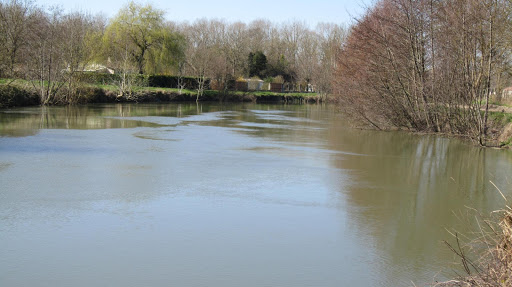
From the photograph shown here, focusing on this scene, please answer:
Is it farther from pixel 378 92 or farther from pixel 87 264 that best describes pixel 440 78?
pixel 87 264

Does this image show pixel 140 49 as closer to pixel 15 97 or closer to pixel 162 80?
pixel 162 80

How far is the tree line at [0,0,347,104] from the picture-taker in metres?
26.8

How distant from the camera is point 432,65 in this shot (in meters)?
16.5

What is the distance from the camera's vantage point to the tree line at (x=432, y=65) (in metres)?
14.6

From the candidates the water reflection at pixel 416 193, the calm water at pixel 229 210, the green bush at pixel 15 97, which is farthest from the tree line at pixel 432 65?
the green bush at pixel 15 97

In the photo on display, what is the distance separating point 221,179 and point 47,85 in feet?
70.3

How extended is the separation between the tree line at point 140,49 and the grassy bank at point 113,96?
30 cm

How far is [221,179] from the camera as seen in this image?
29.9 ft

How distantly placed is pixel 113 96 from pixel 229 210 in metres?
27.1

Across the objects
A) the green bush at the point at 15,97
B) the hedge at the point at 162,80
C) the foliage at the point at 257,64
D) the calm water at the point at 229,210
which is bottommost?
the calm water at the point at 229,210

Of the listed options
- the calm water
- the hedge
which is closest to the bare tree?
the hedge

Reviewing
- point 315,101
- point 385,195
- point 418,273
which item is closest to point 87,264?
point 418,273

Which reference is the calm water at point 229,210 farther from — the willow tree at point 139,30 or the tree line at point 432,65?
the willow tree at point 139,30

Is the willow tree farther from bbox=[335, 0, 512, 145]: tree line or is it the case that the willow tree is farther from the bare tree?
bbox=[335, 0, 512, 145]: tree line
